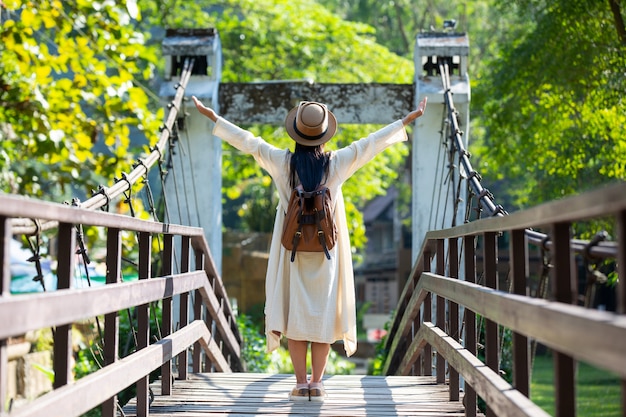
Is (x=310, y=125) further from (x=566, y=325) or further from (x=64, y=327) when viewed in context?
(x=566, y=325)

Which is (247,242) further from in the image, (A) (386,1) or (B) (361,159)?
(B) (361,159)

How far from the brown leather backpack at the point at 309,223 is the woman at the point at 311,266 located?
0.09 meters

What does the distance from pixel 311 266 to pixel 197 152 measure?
10.8ft

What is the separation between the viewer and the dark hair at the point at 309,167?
4.65 m

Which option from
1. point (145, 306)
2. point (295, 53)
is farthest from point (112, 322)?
point (295, 53)

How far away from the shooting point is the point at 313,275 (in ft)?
15.4

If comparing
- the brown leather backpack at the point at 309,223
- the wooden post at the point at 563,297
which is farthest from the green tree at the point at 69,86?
the wooden post at the point at 563,297

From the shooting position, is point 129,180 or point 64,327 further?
point 129,180

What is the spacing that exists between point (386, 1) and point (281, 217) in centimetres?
2268

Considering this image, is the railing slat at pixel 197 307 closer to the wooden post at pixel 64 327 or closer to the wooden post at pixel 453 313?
the wooden post at pixel 453 313

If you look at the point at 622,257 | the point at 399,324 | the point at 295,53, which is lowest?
the point at 399,324

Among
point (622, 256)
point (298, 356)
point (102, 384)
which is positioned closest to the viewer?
point (622, 256)

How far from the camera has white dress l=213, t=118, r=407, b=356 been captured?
15.4 feet

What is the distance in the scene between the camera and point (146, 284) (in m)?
3.76
